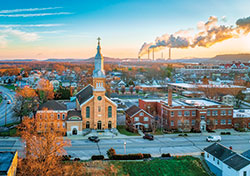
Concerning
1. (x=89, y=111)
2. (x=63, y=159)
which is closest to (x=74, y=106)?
(x=89, y=111)

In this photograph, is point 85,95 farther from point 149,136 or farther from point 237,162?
point 237,162

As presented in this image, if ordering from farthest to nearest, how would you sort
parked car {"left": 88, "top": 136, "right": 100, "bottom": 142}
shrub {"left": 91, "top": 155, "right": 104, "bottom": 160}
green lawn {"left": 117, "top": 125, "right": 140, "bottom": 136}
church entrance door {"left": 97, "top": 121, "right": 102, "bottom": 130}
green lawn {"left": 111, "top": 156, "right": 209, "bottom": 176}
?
church entrance door {"left": 97, "top": 121, "right": 102, "bottom": 130}
green lawn {"left": 117, "top": 125, "right": 140, "bottom": 136}
parked car {"left": 88, "top": 136, "right": 100, "bottom": 142}
shrub {"left": 91, "top": 155, "right": 104, "bottom": 160}
green lawn {"left": 111, "top": 156, "right": 209, "bottom": 176}

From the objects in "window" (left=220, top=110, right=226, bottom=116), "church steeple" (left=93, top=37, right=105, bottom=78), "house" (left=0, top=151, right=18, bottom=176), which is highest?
"church steeple" (left=93, top=37, right=105, bottom=78)

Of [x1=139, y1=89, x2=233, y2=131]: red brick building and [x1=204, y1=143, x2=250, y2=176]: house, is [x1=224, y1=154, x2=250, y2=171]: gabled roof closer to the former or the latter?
[x1=204, y1=143, x2=250, y2=176]: house

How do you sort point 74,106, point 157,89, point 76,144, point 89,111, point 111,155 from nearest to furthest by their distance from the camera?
1. point 111,155
2. point 76,144
3. point 89,111
4. point 74,106
5. point 157,89

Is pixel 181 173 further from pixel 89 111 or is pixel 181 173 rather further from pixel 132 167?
pixel 89 111

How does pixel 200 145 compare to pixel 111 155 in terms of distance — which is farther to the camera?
pixel 200 145

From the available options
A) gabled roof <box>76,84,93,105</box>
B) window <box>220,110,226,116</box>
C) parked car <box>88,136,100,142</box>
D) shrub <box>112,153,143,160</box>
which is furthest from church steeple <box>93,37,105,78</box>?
window <box>220,110,226,116</box>

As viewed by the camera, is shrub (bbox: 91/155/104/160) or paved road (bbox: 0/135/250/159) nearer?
shrub (bbox: 91/155/104/160)

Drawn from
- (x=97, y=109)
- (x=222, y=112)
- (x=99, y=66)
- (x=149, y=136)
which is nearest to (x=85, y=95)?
(x=97, y=109)
